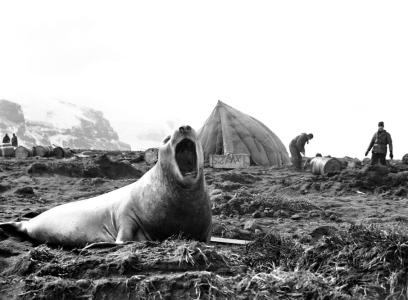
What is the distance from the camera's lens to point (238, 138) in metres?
23.8

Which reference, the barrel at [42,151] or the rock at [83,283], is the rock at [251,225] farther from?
the barrel at [42,151]

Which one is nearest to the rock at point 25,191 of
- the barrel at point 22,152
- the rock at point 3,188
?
the rock at point 3,188

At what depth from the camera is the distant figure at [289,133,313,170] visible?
18.9m

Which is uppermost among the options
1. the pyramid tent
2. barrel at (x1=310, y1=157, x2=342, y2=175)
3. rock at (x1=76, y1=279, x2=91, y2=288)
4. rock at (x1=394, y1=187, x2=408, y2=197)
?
the pyramid tent

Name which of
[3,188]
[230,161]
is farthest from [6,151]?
[3,188]

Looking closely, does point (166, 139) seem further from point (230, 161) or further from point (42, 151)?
point (42, 151)

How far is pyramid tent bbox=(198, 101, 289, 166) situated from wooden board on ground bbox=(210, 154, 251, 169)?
61.1 inches

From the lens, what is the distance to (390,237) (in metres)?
3.84

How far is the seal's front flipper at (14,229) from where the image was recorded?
641cm

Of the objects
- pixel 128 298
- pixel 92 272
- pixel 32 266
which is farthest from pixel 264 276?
pixel 32 266

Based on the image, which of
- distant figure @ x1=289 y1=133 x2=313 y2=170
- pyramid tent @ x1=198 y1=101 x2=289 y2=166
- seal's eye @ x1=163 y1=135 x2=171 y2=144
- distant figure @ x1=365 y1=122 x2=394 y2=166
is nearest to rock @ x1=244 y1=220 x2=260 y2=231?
seal's eye @ x1=163 y1=135 x2=171 y2=144

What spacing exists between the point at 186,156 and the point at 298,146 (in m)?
14.1

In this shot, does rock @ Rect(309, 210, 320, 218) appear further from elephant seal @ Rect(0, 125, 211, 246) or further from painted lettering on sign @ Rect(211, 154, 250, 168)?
painted lettering on sign @ Rect(211, 154, 250, 168)

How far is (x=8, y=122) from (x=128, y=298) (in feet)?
505
